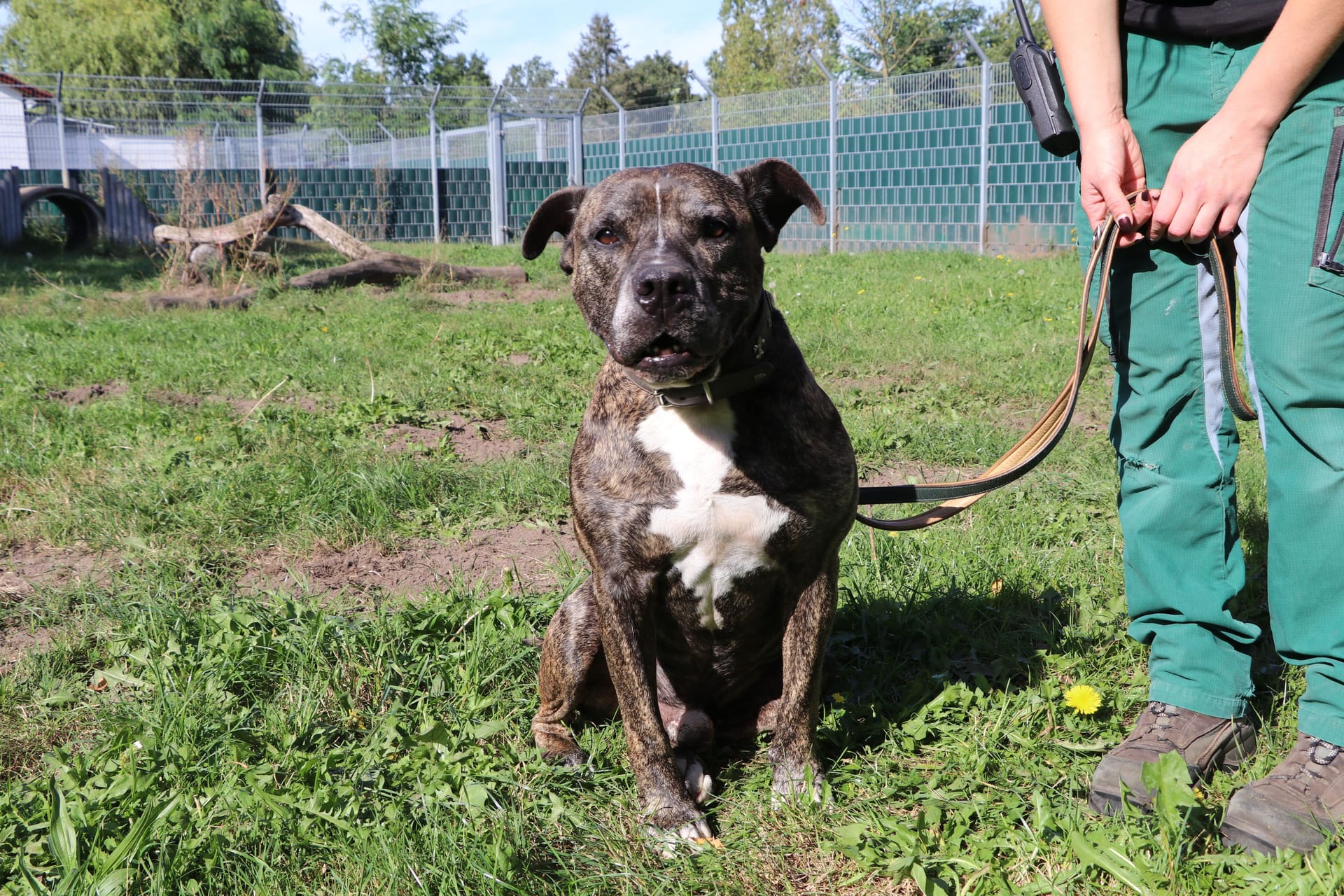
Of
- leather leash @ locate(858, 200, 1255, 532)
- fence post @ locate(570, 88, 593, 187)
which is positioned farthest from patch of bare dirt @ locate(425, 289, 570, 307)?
fence post @ locate(570, 88, 593, 187)

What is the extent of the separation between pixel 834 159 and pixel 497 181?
20.9ft

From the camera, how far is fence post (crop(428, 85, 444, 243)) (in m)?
18.2

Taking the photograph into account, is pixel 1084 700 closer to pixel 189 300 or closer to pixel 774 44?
pixel 189 300

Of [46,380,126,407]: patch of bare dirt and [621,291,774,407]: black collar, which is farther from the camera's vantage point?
[46,380,126,407]: patch of bare dirt

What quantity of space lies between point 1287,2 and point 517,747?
2.19m

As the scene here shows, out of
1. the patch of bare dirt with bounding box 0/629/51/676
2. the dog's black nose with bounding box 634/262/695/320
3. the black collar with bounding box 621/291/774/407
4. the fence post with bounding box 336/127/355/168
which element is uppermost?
the fence post with bounding box 336/127/355/168

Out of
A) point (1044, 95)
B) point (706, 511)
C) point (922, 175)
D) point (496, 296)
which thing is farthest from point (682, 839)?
point (922, 175)

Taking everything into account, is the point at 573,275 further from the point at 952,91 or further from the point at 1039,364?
the point at 952,91

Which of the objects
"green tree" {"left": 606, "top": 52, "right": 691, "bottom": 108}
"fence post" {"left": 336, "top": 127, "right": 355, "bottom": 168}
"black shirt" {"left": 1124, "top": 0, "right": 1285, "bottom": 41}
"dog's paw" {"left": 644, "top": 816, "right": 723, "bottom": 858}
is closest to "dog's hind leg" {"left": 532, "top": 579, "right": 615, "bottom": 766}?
"dog's paw" {"left": 644, "top": 816, "right": 723, "bottom": 858}

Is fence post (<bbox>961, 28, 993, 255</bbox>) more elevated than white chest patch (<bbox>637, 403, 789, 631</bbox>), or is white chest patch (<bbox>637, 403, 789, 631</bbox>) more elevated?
fence post (<bbox>961, 28, 993, 255</bbox>)

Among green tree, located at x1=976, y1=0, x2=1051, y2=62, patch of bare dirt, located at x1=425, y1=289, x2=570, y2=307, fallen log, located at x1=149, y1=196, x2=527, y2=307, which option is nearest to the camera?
patch of bare dirt, located at x1=425, y1=289, x2=570, y2=307

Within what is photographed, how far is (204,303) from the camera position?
9.41 m

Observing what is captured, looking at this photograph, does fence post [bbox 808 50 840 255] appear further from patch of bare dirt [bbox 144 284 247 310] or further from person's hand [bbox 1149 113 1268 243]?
person's hand [bbox 1149 113 1268 243]

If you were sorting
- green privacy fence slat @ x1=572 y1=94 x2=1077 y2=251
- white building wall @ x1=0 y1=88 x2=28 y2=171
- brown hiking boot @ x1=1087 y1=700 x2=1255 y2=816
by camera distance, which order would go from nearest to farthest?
brown hiking boot @ x1=1087 y1=700 x2=1255 y2=816 → green privacy fence slat @ x1=572 y1=94 x2=1077 y2=251 → white building wall @ x1=0 y1=88 x2=28 y2=171
